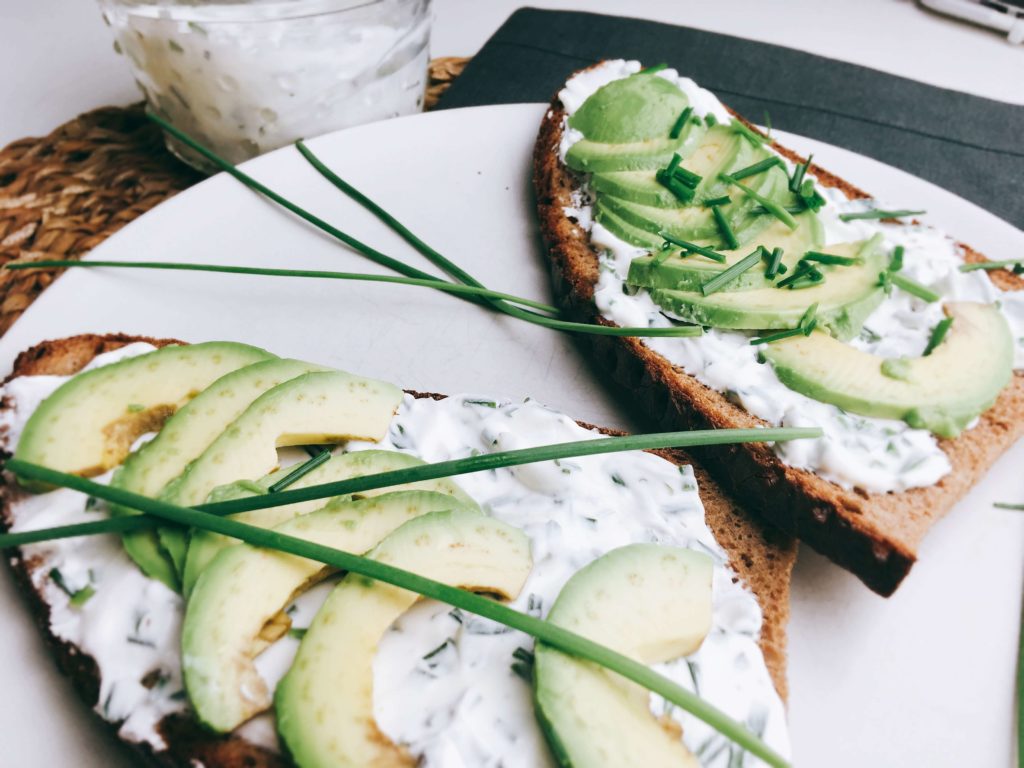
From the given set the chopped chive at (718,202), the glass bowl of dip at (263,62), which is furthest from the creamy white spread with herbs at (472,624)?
the glass bowl of dip at (263,62)

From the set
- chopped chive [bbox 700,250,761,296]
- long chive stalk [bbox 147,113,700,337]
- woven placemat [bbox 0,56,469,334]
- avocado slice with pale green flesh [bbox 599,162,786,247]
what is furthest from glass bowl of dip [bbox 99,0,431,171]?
chopped chive [bbox 700,250,761,296]

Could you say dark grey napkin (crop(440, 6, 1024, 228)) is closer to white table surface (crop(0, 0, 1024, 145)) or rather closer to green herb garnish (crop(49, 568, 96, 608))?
white table surface (crop(0, 0, 1024, 145))

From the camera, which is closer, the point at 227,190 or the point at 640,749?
the point at 640,749

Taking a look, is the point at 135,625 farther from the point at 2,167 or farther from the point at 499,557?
the point at 2,167

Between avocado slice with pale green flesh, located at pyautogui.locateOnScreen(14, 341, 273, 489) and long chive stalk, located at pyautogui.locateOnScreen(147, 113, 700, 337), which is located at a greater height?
avocado slice with pale green flesh, located at pyautogui.locateOnScreen(14, 341, 273, 489)

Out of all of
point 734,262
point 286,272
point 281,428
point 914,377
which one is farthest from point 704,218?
point 281,428

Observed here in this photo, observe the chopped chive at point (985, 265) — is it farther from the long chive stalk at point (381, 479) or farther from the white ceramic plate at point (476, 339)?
the long chive stalk at point (381, 479)

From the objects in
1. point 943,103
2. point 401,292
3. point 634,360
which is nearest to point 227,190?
point 401,292
